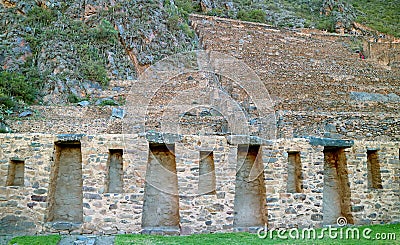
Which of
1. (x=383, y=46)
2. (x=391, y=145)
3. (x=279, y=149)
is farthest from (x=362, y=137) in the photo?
(x=383, y=46)

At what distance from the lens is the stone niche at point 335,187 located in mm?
7949

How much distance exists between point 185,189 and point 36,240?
2602mm

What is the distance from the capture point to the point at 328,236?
6910 mm

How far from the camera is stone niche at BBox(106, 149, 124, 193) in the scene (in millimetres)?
7391

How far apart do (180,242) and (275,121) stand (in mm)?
7752

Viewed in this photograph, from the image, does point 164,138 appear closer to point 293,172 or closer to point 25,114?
point 293,172

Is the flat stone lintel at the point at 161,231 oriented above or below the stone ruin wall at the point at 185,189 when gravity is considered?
below

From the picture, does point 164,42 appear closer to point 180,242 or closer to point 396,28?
point 180,242

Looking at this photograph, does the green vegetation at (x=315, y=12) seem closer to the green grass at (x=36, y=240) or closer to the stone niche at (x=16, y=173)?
the stone niche at (x=16, y=173)

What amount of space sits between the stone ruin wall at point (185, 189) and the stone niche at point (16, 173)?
0.13 feet

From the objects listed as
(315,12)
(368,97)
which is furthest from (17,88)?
(315,12)

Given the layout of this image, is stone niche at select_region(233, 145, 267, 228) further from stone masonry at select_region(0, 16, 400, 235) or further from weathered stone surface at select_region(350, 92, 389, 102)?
weathered stone surface at select_region(350, 92, 389, 102)

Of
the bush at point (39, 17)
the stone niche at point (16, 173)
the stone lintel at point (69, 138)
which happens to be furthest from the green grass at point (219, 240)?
the bush at point (39, 17)

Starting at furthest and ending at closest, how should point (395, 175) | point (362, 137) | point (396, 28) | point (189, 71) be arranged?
point (396, 28), point (189, 71), point (362, 137), point (395, 175)
